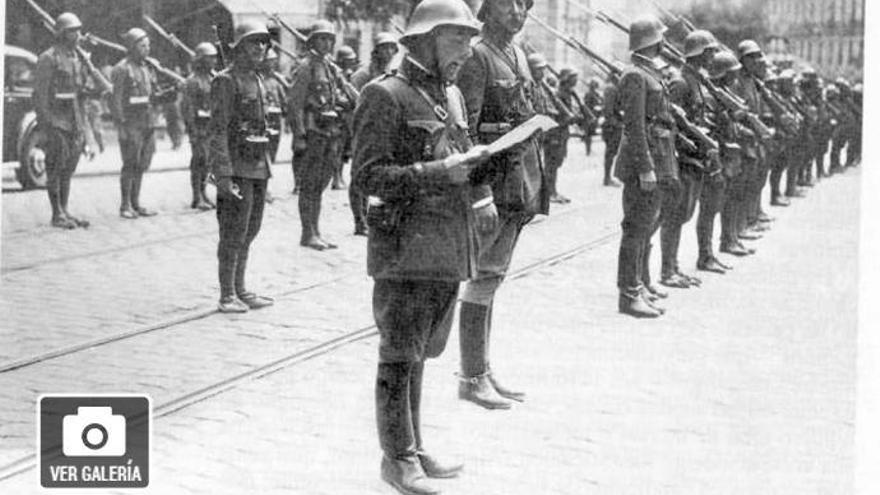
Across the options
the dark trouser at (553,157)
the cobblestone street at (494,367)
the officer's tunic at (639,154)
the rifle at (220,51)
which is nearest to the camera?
the cobblestone street at (494,367)

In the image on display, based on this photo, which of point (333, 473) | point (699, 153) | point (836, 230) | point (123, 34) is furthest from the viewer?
point (123, 34)

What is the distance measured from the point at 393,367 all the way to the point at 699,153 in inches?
156

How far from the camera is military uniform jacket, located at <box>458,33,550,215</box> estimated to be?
19.2 feet

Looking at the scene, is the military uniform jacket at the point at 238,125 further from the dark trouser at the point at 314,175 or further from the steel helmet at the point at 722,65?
the steel helmet at the point at 722,65

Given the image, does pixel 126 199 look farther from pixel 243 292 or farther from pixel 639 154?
pixel 639 154

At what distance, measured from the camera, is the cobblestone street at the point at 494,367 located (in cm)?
529

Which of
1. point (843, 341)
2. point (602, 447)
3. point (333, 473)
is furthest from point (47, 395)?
point (843, 341)

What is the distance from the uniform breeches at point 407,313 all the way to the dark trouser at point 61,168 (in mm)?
5013

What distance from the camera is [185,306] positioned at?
7.60 m

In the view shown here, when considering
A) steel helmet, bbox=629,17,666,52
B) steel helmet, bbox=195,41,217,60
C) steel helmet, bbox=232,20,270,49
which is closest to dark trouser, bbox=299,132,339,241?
steel helmet, bbox=195,41,217,60

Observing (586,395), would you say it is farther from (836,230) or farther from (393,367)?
(836,230)

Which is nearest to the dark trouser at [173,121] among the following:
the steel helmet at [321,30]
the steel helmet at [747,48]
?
the steel helmet at [321,30]

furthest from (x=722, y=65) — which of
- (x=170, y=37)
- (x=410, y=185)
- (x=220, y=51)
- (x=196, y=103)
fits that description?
(x=410, y=185)

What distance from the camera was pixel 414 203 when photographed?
4.80m
